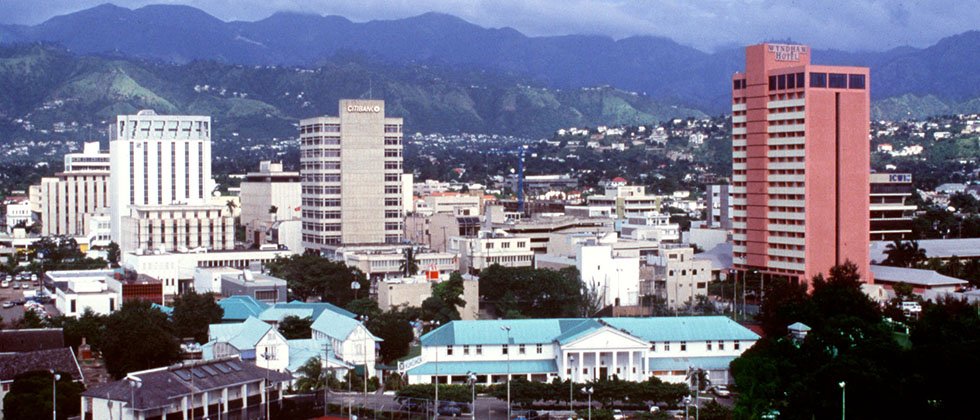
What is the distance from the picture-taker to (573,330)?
1927 inches

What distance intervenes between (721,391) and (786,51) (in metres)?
31.1

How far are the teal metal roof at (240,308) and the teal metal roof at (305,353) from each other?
6.99 metres

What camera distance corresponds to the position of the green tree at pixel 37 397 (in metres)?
39.9

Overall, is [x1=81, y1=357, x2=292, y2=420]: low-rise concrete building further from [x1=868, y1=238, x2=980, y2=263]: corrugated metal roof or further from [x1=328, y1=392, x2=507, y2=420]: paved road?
[x1=868, y1=238, x2=980, y2=263]: corrugated metal roof

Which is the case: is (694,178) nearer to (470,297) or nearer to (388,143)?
(388,143)

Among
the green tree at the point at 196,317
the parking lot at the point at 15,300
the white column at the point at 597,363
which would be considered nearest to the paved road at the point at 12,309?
the parking lot at the point at 15,300

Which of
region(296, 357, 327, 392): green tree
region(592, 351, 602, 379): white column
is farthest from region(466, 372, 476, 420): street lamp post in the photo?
region(296, 357, 327, 392): green tree

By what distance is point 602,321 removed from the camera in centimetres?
4891

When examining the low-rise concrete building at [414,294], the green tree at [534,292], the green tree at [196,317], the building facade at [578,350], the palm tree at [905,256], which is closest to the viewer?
the building facade at [578,350]

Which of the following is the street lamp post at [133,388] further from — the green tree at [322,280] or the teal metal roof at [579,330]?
the green tree at [322,280]

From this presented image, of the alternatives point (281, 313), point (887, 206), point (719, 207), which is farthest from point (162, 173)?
point (887, 206)

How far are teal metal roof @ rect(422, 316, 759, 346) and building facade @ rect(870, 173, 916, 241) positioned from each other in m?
38.2

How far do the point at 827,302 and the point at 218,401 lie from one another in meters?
22.2

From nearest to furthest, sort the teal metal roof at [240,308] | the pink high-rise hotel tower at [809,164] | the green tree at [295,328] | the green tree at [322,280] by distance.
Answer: the green tree at [295,328] → the teal metal roof at [240,308] → the pink high-rise hotel tower at [809,164] → the green tree at [322,280]
